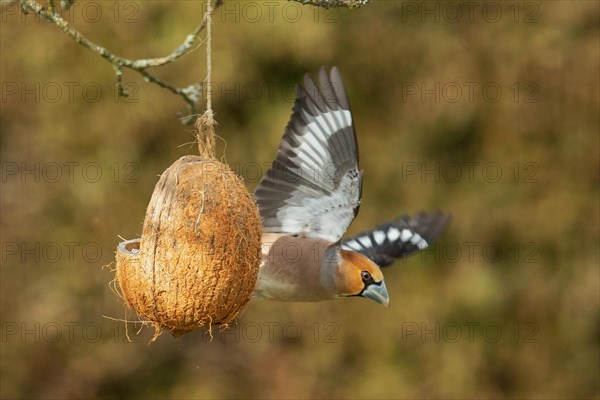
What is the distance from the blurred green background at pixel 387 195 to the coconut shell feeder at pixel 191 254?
4.17 metres

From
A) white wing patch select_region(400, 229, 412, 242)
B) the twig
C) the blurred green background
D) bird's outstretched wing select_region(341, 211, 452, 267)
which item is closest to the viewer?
the twig

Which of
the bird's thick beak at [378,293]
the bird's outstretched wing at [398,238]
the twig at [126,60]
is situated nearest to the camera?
the twig at [126,60]

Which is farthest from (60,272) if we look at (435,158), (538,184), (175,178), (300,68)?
(175,178)

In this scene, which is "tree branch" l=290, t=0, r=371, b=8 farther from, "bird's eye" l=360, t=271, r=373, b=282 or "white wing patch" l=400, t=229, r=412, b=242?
"white wing patch" l=400, t=229, r=412, b=242

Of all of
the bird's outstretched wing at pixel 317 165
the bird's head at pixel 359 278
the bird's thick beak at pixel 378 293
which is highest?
the bird's outstretched wing at pixel 317 165

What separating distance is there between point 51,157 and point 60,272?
2.98ft

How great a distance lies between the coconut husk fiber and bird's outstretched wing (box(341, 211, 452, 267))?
84.8 inches

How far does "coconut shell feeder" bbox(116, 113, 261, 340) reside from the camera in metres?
3.33

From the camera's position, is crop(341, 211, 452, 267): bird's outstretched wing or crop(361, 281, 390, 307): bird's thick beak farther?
crop(341, 211, 452, 267): bird's outstretched wing

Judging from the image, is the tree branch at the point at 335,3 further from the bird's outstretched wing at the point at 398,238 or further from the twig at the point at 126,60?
the bird's outstretched wing at the point at 398,238

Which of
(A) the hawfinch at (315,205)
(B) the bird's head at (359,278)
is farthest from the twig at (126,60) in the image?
(B) the bird's head at (359,278)

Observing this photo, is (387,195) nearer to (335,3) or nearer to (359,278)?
(359,278)

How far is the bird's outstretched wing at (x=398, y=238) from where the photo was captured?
18.1ft

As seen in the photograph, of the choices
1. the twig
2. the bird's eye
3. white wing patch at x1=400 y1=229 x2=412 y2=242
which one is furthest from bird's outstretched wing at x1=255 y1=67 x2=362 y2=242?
white wing patch at x1=400 y1=229 x2=412 y2=242
